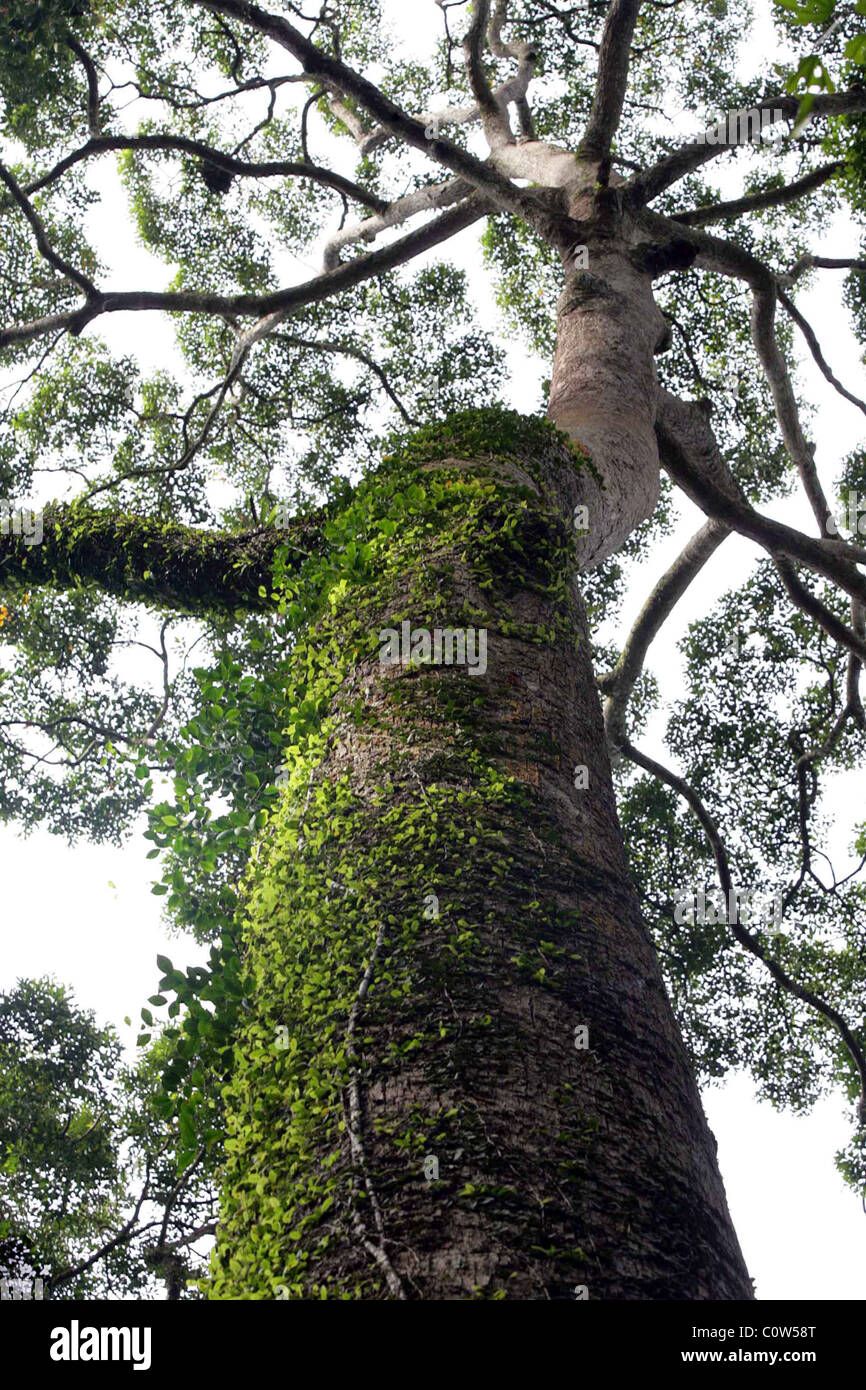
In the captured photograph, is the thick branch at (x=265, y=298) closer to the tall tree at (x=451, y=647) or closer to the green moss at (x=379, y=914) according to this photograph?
the tall tree at (x=451, y=647)

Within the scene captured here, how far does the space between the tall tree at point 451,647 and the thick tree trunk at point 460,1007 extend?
1cm

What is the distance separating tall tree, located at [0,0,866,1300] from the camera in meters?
2.24

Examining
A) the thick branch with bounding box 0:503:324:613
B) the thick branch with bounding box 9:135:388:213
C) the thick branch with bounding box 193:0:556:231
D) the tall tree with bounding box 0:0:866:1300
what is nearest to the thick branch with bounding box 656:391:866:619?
the tall tree with bounding box 0:0:866:1300

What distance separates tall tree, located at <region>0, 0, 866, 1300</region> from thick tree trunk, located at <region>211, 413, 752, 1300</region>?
0.01 m

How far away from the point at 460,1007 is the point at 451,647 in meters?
1.46

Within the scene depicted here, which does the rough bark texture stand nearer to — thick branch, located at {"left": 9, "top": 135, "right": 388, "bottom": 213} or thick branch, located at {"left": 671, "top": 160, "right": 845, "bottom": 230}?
thick branch, located at {"left": 671, "top": 160, "right": 845, "bottom": 230}

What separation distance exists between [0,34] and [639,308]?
16.9ft

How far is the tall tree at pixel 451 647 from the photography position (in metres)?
2.24

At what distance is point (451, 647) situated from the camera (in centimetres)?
354

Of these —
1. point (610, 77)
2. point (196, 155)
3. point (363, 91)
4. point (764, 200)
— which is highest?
point (196, 155)

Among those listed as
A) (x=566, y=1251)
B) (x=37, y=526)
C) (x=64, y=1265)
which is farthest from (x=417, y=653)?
(x=64, y=1265)

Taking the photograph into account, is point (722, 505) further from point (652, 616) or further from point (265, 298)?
point (265, 298)

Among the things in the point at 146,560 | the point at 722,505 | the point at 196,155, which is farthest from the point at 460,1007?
the point at 196,155

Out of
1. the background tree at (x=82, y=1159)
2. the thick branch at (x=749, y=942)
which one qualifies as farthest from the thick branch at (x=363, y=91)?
the background tree at (x=82, y=1159)
